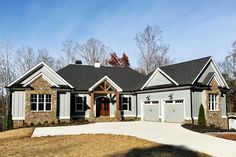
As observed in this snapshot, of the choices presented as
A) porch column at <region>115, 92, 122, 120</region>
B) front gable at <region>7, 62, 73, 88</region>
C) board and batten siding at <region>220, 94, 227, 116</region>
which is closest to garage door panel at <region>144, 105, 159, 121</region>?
porch column at <region>115, 92, 122, 120</region>

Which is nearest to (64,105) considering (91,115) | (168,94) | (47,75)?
(47,75)

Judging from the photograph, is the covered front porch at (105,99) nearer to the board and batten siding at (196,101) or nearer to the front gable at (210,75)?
the board and batten siding at (196,101)

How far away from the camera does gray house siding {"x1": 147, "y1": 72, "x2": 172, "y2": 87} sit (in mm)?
27359

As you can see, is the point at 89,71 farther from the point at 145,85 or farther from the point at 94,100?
the point at 145,85

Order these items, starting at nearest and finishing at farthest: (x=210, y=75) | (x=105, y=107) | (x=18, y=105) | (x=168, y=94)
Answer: (x=18, y=105)
(x=168, y=94)
(x=210, y=75)
(x=105, y=107)

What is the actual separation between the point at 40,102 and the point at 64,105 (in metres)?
2.22

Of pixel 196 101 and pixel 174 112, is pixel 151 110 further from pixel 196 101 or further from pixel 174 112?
pixel 196 101

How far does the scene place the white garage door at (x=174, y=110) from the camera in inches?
987

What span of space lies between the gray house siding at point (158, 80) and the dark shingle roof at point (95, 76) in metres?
2.08

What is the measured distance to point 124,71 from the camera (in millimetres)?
35688

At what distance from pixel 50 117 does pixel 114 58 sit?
36041mm

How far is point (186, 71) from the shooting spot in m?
27.0

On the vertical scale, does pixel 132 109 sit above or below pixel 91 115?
above

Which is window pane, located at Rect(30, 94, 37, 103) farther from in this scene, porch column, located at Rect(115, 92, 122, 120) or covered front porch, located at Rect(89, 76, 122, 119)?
porch column, located at Rect(115, 92, 122, 120)
